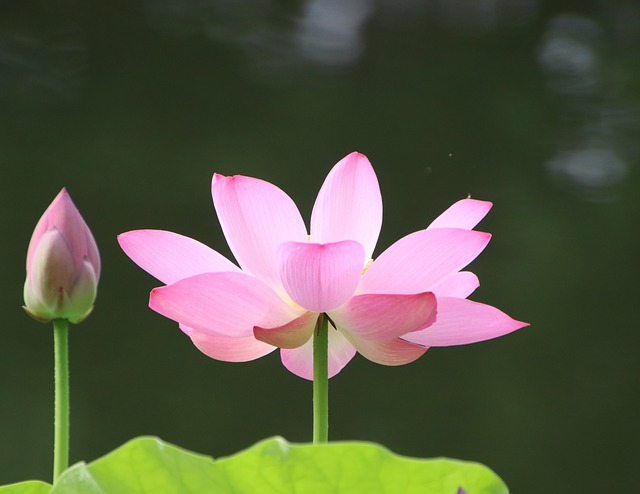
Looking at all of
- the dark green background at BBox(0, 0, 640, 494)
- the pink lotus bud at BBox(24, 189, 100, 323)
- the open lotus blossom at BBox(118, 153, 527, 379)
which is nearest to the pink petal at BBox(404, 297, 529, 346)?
the open lotus blossom at BBox(118, 153, 527, 379)

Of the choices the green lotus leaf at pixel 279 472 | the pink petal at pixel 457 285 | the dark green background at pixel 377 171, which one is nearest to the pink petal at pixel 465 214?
the pink petal at pixel 457 285

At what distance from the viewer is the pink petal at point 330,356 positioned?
39cm

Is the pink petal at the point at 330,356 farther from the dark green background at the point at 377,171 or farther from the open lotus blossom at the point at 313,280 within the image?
the dark green background at the point at 377,171

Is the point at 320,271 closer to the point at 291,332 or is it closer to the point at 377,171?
the point at 291,332

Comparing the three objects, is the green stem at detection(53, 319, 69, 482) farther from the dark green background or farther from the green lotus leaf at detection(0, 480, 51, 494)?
the dark green background

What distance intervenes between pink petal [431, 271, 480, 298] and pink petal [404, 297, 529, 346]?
23 mm

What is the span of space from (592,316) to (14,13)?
244cm

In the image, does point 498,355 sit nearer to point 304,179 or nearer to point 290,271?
point 304,179

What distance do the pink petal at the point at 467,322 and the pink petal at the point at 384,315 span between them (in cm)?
2

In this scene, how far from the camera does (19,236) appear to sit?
3332 mm

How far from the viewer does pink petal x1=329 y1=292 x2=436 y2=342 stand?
331mm

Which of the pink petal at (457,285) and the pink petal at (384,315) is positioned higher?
the pink petal at (457,285)

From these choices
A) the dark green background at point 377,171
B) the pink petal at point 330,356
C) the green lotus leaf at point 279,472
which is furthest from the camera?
the dark green background at point 377,171

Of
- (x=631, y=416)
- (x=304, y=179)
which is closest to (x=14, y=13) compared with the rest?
(x=304, y=179)
